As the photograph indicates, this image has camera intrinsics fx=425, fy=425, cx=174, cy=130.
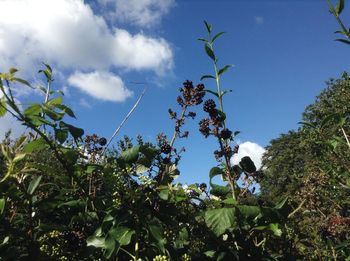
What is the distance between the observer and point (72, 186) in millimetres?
2387

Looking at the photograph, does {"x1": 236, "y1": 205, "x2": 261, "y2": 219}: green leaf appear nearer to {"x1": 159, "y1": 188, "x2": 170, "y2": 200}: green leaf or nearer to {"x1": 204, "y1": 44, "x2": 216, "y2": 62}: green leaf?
{"x1": 159, "y1": 188, "x2": 170, "y2": 200}: green leaf

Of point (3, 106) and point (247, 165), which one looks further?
point (247, 165)

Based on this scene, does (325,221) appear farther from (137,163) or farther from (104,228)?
(104,228)

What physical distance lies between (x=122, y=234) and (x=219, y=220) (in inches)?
20.1

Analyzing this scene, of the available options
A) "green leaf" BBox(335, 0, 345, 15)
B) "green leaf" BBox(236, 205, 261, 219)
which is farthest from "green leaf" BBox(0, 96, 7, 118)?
"green leaf" BBox(335, 0, 345, 15)

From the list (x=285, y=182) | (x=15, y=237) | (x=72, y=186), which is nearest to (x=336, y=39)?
(x=72, y=186)

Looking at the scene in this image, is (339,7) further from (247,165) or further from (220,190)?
(220,190)

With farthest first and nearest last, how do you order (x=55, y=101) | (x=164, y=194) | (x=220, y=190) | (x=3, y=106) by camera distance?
(x=220, y=190)
(x=55, y=101)
(x=164, y=194)
(x=3, y=106)

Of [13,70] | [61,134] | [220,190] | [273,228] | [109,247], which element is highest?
[13,70]

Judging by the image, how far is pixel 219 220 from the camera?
7.22ft

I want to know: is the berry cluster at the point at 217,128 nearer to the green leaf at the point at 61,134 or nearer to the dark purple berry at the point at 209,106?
the dark purple berry at the point at 209,106

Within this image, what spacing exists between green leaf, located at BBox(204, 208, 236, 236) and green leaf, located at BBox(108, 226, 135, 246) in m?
0.42

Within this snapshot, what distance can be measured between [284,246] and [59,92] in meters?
1.80

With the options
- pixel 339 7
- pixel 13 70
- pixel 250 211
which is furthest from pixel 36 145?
pixel 339 7
